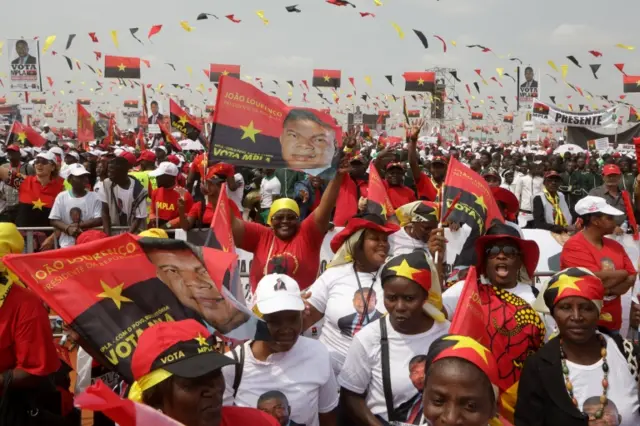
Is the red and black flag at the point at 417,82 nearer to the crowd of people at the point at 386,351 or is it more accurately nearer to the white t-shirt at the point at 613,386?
the crowd of people at the point at 386,351

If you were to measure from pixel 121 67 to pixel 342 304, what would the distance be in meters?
32.7

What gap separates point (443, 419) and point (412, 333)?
1001mm

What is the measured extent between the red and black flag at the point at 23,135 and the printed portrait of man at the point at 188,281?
55.8ft

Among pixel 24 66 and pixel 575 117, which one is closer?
pixel 24 66

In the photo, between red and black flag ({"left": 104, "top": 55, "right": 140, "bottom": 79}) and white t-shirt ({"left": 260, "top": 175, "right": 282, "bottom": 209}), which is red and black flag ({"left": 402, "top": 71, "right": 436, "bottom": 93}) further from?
white t-shirt ({"left": 260, "top": 175, "right": 282, "bottom": 209})

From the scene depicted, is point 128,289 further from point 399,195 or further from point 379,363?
point 399,195

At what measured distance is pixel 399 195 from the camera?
7754 millimetres

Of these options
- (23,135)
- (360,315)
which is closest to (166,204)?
(360,315)

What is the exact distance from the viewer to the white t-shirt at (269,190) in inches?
385

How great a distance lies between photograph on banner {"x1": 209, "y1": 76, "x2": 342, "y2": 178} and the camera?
5336 mm

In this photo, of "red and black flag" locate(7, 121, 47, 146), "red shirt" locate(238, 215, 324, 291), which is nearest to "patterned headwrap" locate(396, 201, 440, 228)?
"red shirt" locate(238, 215, 324, 291)

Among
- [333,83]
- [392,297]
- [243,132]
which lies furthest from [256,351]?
[333,83]

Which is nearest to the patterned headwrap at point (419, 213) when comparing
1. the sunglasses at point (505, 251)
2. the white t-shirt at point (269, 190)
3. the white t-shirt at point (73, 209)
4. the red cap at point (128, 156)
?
the sunglasses at point (505, 251)

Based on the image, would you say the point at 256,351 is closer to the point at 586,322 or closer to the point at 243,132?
the point at 586,322
